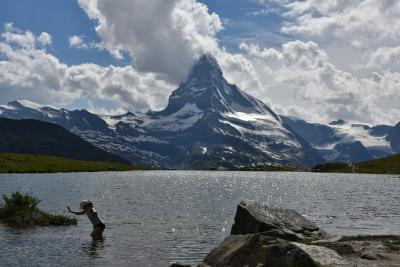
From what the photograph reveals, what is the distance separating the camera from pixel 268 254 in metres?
25.1

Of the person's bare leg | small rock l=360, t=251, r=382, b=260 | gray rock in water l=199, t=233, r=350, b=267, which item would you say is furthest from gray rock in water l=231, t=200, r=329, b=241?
the person's bare leg

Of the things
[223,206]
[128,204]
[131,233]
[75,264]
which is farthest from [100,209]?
[75,264]

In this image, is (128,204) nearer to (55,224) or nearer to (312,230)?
(55,224)

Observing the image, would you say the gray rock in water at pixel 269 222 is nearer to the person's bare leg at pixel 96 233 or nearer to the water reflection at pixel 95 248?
the water reflection at pixel 95 248

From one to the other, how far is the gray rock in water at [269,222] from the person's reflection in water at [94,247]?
38.3 feet

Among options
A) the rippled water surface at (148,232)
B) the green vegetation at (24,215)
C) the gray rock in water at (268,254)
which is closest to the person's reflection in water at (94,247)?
the rippled water surface at (148,232)

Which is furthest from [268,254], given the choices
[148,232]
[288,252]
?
[148,232]

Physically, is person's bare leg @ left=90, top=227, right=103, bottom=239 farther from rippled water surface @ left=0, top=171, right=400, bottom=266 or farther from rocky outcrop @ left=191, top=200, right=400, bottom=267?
rocky outcrop @ left=191, top=200, right=400, bottom=267

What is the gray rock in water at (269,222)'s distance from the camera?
3959cm

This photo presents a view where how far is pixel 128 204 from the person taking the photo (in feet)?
282

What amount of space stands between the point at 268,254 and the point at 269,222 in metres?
15.0

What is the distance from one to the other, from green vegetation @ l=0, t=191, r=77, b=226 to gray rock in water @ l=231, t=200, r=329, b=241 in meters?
22.9

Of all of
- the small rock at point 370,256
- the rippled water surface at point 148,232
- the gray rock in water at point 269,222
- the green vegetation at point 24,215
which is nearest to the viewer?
the small rock at point 370,256

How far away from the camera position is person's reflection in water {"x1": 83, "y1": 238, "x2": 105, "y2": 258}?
3849 cm
